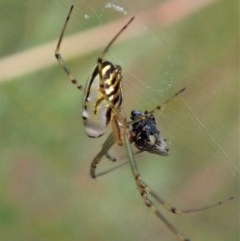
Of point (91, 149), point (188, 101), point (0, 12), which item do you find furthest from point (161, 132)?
point (0, 12)

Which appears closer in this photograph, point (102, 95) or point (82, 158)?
point (102, 95)

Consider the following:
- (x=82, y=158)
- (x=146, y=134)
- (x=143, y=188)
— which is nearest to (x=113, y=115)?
(x=146, y=134)

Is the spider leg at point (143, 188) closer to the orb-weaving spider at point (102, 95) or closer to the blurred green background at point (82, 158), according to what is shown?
the orb-weaving spider at point (102, 95)

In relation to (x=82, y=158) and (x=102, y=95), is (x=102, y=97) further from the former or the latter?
(x=82, y=158)

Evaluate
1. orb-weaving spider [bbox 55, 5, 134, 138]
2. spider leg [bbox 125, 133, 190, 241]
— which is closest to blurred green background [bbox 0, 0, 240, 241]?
spider leg [bbox 125, 133, 190, 241]

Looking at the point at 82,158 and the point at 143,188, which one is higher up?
the point at 82,158

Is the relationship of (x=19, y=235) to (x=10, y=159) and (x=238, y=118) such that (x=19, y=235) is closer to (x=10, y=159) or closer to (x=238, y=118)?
(x=10, y=159)

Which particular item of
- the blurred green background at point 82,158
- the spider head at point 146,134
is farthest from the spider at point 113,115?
the blurred green background at point 82,158

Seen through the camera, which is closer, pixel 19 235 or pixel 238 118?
pixel 19 235
